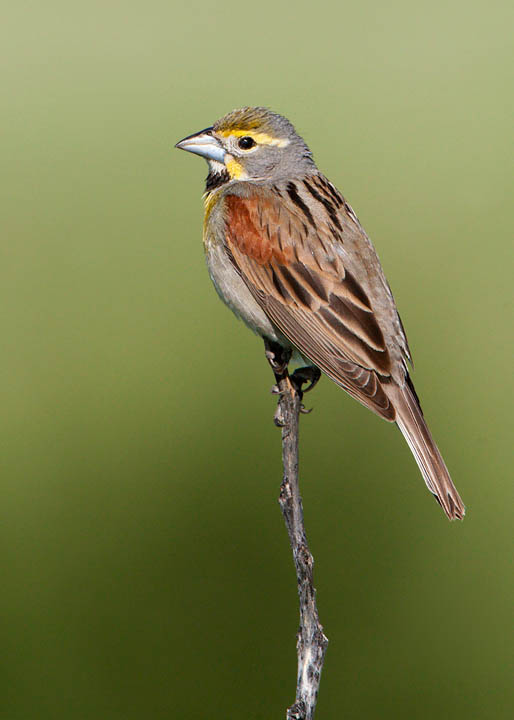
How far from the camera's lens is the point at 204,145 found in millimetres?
3053

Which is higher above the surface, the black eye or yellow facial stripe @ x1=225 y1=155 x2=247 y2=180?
the black eye

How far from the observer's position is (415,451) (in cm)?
254

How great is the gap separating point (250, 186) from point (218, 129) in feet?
0.76

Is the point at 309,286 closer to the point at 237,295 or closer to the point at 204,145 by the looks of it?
the point at 237,295

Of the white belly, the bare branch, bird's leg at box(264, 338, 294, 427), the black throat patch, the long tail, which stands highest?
the black throat patch

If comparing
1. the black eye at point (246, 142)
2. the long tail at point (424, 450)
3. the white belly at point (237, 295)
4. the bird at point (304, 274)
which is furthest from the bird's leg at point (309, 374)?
the black eye at point (246, 142)

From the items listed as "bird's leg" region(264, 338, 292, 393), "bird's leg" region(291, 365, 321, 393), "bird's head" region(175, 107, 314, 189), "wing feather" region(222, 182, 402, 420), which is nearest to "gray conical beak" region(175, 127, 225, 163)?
"bird's head" region(175, 107, 314, 189)

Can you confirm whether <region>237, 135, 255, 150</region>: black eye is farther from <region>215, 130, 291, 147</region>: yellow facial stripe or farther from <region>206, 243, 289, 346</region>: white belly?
<region>206, 243, 289, 346</region>: white belly

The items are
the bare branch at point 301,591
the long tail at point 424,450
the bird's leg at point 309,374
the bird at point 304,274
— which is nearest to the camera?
the bare branch at point 301,591

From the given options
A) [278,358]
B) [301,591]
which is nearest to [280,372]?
[278,358]

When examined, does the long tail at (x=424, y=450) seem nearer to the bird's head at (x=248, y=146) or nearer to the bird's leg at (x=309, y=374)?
the bird's leg at (x=309, y=374)

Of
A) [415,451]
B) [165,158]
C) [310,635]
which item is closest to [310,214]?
[415,451]

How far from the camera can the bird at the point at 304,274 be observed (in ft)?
8.61

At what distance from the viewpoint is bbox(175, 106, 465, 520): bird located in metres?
2.62
